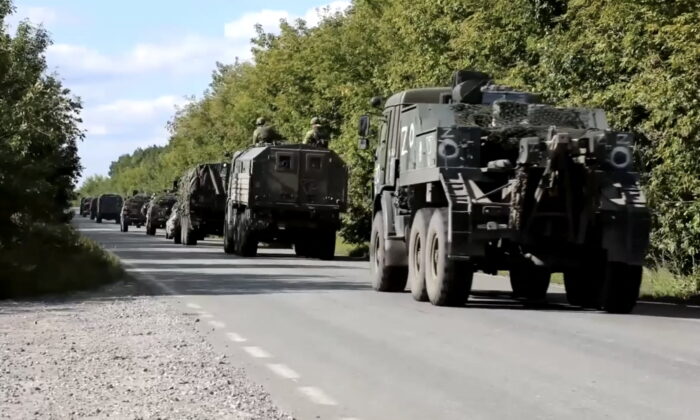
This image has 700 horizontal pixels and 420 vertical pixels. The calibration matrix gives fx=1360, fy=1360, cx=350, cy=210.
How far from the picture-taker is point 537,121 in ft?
60.5

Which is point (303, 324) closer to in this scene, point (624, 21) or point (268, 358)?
point (268, 358)

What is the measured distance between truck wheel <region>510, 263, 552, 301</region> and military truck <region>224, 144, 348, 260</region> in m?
13.5

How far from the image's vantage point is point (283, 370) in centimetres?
1138

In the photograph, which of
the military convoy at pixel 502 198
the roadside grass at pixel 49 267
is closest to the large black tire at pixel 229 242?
the roadside grass at pixel 49 267

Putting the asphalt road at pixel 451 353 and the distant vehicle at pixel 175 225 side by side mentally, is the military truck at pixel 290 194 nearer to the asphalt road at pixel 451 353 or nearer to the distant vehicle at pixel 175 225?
the asphalt road at pixel 451 353

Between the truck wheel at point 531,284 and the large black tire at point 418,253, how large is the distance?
71.2 inches

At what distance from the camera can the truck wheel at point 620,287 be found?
17.2 m

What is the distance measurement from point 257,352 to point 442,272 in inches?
203

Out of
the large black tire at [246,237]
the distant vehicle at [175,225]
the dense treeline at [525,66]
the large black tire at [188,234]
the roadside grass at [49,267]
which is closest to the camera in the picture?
the roadside grass at [49,267]

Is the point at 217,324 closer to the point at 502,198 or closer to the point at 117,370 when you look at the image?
the point at 502,198

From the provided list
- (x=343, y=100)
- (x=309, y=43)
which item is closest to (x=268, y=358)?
(x=343, y=100)

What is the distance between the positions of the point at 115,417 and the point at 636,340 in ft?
22.2

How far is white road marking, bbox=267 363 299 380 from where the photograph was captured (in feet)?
36.1

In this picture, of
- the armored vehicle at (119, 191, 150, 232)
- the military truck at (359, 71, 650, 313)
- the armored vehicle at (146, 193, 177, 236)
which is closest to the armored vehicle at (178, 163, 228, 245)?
the armored vehicle at (146, 193, 177, 236)
